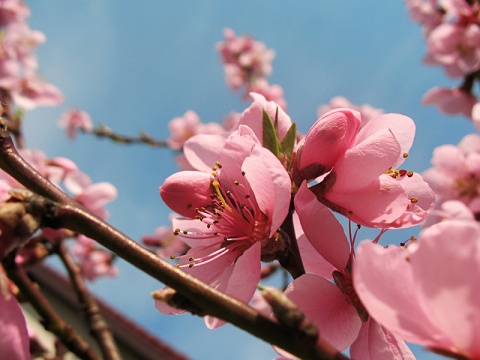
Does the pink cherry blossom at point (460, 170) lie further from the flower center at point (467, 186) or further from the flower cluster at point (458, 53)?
the flower cluster at point (458, 53)

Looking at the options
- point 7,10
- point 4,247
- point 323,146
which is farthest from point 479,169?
point 7,10

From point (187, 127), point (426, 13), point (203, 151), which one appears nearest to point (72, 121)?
point (187, 127)

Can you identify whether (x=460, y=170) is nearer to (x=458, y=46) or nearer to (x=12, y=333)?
(x=458, y=46)

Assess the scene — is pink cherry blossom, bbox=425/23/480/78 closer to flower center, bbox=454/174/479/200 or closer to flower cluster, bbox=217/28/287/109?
flower center, bbox=454/174/479/200

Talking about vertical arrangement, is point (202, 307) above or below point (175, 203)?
below

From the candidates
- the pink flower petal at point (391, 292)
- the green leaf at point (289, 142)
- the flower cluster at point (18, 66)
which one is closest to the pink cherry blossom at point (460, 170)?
the green leaf at point (289, 142)

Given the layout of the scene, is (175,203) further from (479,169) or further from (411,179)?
(479,169)
